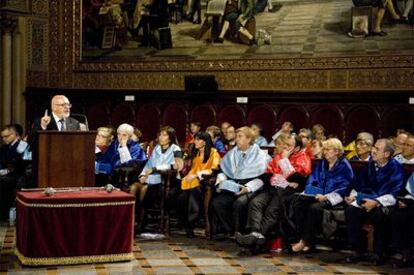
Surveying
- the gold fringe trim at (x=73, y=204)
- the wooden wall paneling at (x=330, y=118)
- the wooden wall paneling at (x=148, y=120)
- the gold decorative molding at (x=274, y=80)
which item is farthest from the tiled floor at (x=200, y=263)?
the wooden wall paneling at (x=148, y=120)

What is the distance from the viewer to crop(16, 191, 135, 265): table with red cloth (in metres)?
6.09

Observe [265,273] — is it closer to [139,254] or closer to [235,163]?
[139,254]

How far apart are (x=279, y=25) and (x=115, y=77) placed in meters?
3.68

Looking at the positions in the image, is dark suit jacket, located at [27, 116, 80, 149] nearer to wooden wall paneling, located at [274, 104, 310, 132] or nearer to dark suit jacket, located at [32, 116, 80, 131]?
dark suit jacket, located at [32, 116, 80, 131]

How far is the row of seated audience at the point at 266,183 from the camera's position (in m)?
6.75

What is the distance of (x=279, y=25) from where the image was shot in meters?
11.7

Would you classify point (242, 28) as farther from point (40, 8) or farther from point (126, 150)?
point (40, 8)

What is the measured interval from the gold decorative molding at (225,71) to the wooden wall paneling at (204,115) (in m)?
0.49

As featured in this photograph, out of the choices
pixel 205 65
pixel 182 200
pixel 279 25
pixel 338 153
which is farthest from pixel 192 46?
pixel 338 153

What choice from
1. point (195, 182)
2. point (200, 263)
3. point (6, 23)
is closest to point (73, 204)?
point (200, 263)

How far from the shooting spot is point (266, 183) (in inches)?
310

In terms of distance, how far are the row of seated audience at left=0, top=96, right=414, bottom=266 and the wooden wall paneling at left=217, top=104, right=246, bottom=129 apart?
9.15ft

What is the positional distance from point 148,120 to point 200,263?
677cm

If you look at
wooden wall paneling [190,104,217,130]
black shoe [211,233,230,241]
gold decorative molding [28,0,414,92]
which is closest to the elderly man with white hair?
black shoe [211,233,230,241]
